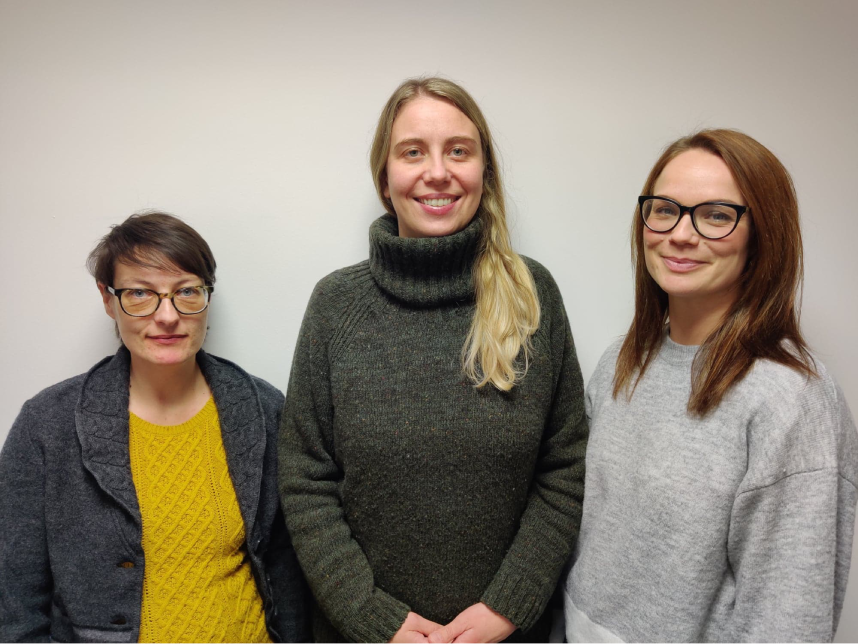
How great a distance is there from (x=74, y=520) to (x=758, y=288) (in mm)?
1536

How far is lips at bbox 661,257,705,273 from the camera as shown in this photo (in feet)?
3.64

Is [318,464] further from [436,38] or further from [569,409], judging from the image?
[436,38]

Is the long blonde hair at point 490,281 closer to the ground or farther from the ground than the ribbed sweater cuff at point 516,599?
farther from the ground

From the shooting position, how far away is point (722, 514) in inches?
40.5

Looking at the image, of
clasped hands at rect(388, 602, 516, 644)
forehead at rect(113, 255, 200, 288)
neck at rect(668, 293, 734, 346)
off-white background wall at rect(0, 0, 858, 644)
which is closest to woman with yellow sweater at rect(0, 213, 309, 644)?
forehead at rect(113, 255, 200, 288)

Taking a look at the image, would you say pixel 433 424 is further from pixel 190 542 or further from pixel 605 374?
pixel 190 542

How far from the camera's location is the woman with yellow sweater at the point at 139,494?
1241mm

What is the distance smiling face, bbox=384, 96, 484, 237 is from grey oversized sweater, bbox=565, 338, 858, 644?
0.57 m

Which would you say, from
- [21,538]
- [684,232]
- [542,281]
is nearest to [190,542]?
[21,538]

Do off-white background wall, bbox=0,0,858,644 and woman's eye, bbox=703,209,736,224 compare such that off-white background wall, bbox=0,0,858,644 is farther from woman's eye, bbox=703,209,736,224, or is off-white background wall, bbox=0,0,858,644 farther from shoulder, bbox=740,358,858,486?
shoulder, bbox=740,358,858,486

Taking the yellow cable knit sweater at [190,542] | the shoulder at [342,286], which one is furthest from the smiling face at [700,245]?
the yellow cable knit sweater at [190,542]

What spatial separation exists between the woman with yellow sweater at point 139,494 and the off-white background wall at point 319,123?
0.26 metres

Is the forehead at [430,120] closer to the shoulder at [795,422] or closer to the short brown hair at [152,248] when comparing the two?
the short brown hair at [152,248]

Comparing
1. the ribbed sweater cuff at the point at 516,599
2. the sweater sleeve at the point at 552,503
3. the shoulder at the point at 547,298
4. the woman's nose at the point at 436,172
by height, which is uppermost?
the woman's nose at the point at 436,172
